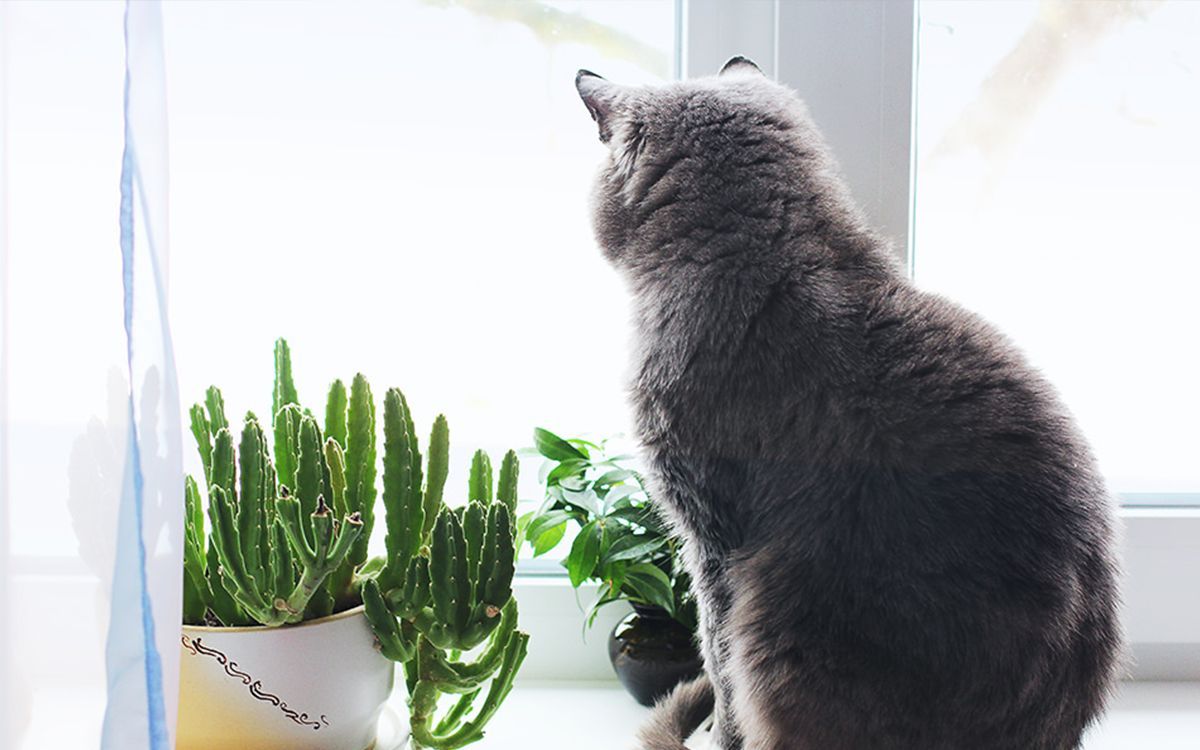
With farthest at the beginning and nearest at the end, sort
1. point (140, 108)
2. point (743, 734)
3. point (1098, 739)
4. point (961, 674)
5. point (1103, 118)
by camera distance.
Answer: point (1103, 118) → point (1098, 739) → point (743, 734) → point (961, 674) → point (140, 108)

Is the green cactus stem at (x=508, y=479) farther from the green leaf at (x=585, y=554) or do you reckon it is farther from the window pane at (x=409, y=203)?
the window pane at (x=409, y=203)

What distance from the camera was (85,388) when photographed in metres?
0.67

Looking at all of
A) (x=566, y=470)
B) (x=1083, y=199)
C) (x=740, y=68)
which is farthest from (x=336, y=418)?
(x=1083, y=199)

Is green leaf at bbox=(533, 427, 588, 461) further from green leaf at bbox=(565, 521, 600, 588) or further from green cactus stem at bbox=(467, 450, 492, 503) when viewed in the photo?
green cactus stem at bbox=(467, 450, 492, 503)

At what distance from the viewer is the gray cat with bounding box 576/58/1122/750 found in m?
0.78

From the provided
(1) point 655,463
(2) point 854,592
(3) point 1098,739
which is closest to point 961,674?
(2) point 854,592

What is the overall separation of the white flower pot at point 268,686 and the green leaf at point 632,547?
0.30m

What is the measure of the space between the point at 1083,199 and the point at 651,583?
2.37 ft

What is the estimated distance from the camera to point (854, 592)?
31.4 inches

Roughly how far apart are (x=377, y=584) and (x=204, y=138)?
60 centimetres

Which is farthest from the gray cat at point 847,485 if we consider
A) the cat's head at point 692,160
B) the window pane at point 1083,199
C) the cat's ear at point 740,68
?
the window pane at point 1083,199

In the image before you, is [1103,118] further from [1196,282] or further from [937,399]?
[937,399]

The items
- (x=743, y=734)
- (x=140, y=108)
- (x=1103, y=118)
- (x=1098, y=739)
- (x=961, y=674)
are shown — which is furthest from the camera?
(x=1103, y=118)

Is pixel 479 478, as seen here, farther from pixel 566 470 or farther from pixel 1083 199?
pixel 1083 199
